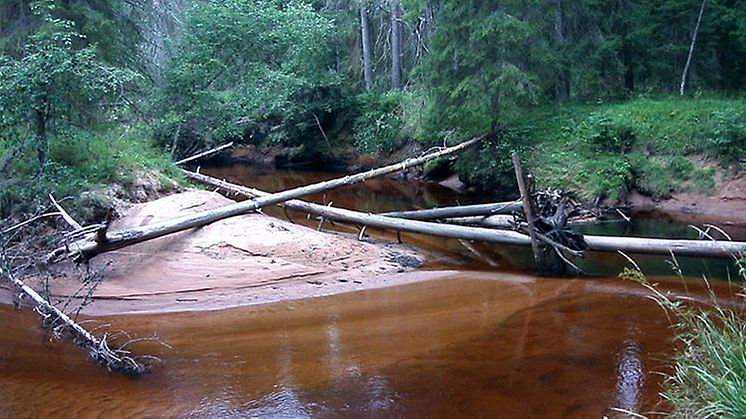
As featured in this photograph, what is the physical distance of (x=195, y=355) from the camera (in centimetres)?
762

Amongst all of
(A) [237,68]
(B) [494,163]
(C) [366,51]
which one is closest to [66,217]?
(B) [494,163]

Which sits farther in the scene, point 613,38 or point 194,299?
point 613,38

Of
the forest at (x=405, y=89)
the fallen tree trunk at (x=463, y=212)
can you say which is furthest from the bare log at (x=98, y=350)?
the fallen tree trunk at (x=463, y=212)

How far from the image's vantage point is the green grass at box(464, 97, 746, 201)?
17766 millimetres

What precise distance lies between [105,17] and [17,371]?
1116 centimetres

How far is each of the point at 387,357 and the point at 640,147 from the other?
567 inches

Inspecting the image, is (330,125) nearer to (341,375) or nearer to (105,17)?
(105,17)

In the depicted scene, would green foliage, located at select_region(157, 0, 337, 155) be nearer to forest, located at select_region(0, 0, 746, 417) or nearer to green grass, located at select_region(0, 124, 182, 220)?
forest, located at select_region(0, 0, 746, 417)

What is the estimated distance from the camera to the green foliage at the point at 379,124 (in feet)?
86.5

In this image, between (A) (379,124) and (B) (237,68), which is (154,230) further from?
(A) (379,124)

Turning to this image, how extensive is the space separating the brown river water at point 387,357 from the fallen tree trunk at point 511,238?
631mm

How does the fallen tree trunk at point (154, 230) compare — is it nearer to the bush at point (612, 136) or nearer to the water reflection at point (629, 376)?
the water reflection at point (629, 376)

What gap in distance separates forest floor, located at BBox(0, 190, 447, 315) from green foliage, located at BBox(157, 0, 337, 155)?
7514 mm

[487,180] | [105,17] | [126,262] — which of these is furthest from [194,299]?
[487,180]
